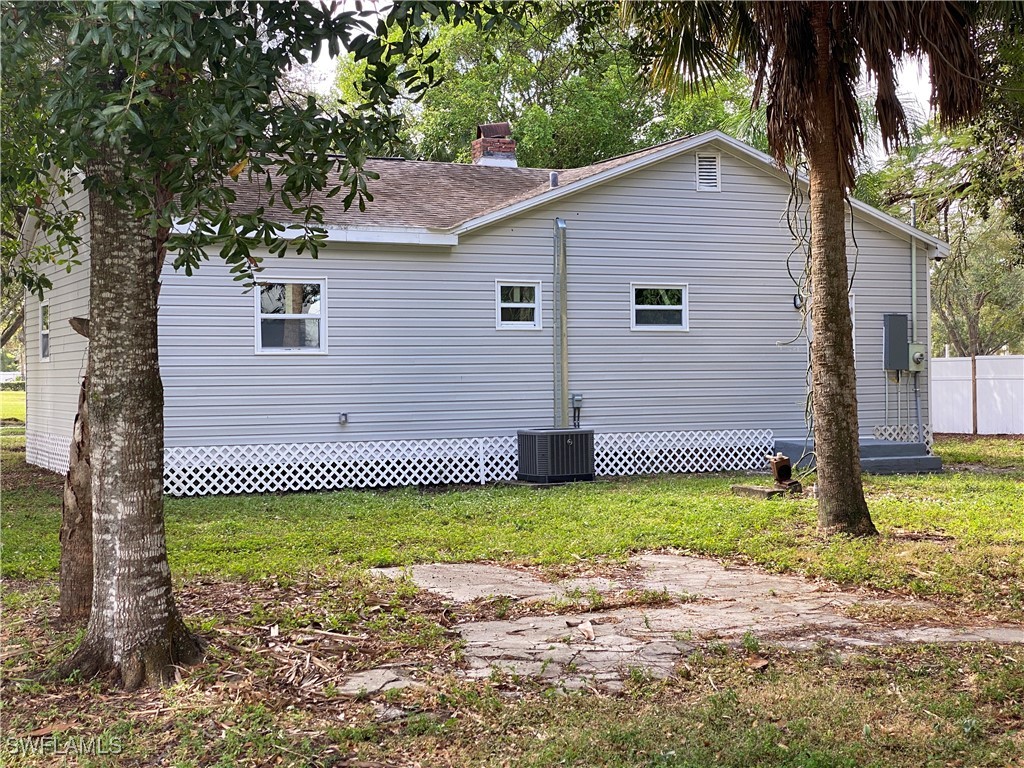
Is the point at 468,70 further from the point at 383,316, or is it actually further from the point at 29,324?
the point at 383,316

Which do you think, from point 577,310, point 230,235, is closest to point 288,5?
point 230,235

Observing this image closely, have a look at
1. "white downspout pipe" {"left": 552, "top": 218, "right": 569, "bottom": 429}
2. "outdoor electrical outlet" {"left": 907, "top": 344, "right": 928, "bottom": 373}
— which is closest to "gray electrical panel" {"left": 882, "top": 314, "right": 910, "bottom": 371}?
"outdoor electrical outlet" {"left": 907, "top": 344, "right": 928, "bottom": 373}

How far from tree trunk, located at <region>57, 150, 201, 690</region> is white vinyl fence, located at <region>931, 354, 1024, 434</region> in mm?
23006

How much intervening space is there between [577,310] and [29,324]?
1143 cm

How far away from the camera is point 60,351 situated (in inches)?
682

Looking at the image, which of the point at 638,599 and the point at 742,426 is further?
the point at 742,426

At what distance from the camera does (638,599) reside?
23.7ft

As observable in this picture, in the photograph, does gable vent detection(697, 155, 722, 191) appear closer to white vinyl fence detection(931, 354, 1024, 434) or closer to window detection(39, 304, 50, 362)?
white vinyl fence detection(931, 354, 1024, 434)

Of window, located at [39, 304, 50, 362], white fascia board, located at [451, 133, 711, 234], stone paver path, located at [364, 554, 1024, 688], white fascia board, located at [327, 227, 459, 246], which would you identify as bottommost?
stone paver path, located at [364, 554, 1024, 688]

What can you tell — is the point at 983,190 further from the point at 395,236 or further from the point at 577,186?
the point at 395,236

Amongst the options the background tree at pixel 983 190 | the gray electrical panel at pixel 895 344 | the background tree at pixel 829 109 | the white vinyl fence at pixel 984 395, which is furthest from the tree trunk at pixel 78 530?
the white vinyl fence at pixel 984 395

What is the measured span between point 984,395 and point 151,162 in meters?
24.0

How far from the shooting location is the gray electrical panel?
1780 centimetres

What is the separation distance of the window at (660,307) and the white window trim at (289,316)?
509 centimetres
